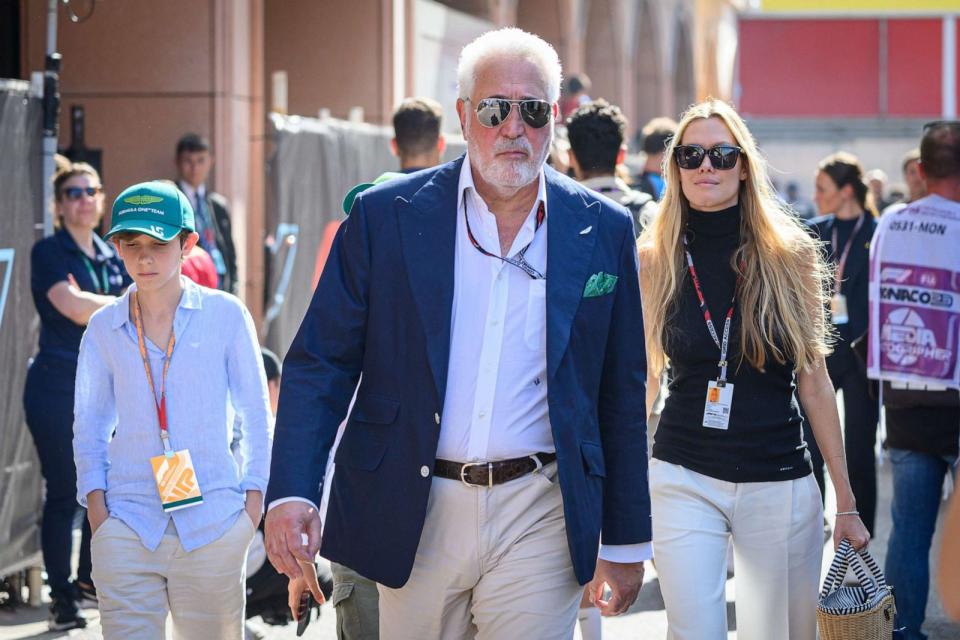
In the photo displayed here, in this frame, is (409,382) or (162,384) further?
(162,384)

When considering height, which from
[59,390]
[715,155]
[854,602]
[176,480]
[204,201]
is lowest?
[854,602]

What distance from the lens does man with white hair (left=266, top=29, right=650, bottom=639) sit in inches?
144

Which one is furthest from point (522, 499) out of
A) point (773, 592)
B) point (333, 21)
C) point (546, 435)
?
point (333, 21)

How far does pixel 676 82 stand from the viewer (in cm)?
3744

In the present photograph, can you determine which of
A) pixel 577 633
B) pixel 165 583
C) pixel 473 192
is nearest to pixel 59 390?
pixel 165 583

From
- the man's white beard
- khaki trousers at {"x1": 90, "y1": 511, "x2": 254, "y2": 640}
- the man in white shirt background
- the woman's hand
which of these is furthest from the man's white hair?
the man in white shirt background

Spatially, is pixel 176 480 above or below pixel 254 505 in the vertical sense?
above

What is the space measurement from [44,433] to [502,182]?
12.5 feet

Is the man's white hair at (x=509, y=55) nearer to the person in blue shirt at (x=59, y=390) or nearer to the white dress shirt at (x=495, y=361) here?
the white dress shirt at (x=495, y=361)

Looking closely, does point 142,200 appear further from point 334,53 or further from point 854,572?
point 334,53

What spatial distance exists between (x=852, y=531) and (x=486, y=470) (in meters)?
1.73

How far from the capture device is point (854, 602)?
4.81 meters

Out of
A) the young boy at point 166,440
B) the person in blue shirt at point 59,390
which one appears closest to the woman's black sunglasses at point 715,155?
the young boy at point 166,440

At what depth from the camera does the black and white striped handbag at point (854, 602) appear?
4.79 m
